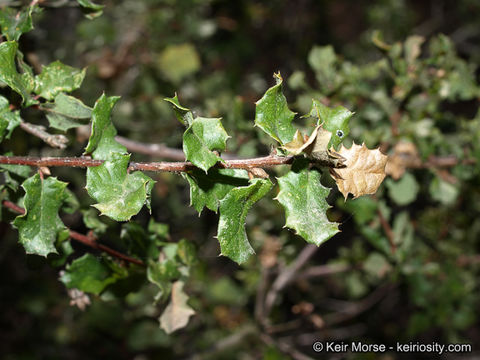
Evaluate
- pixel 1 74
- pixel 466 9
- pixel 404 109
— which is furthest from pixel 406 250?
pixel 466 9

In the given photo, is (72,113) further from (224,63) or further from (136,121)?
(224,63)

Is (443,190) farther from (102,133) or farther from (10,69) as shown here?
(10,69)

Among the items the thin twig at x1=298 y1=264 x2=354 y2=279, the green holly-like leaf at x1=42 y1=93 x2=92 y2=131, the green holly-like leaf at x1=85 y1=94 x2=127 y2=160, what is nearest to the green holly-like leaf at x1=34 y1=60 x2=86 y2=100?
the green holly-like leaf at x1=42 y1=93 x2=92 y2=131

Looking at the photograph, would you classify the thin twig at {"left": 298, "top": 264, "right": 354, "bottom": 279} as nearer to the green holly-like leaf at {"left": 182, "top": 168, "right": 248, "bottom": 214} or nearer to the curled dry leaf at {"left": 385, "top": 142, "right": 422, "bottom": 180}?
the curled dry leaf at {"left": 385, "top": 142, "right": 422, "bottom": 180}

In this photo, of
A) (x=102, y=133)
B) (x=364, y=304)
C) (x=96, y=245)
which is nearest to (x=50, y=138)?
(x=102, y=133)

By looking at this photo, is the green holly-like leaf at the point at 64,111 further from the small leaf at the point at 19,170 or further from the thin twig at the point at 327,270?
the thin twig at the point at 327,270
